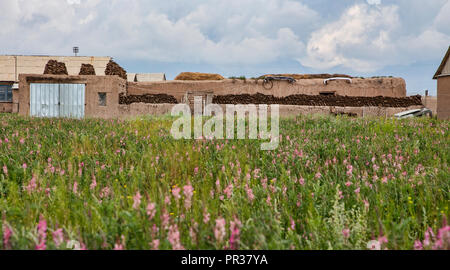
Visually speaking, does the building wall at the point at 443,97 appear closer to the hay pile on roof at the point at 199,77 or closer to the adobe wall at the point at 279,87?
the adobe wall at the point at 279,87

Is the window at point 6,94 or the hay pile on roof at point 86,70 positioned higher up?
the hay pile on roof at point 86,70

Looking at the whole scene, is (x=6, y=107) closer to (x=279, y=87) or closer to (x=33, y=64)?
(x=33, y=64)

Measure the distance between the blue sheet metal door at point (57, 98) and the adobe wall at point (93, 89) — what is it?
32 cm

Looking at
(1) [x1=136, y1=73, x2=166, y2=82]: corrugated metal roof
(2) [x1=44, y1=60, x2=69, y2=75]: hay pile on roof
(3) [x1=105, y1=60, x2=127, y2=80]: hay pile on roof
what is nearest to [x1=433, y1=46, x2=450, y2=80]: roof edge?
(3) [x1=105, y1=60, x2=127, y2=80]: hay pile on roof

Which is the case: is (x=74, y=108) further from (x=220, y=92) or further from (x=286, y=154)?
(x=286, y=154)

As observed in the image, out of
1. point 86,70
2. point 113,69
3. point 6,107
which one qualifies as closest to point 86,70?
point 86,70

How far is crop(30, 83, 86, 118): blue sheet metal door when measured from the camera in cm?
2208

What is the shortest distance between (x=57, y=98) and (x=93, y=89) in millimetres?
2693

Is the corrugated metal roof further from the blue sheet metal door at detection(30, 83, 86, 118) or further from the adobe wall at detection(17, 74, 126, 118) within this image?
the blue sheet metal door at detection(30, 83, 86, 118)

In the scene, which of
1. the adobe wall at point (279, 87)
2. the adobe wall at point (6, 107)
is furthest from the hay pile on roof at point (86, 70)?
the adobe wall at point (6, 107)

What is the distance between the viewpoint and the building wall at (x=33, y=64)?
33562 millimetres

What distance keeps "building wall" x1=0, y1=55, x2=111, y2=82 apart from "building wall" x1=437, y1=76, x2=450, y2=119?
29.0 meters
